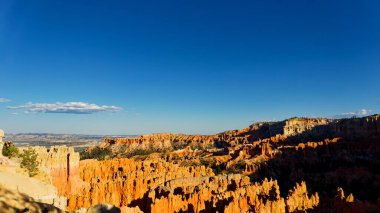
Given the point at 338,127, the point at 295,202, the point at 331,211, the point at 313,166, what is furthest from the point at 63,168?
the point at 338,127

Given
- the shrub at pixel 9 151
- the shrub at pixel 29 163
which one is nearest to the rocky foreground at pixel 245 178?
the shrub at pixel 29 163

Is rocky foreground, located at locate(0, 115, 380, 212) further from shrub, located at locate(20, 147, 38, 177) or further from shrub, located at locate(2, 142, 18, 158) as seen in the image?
shrub, located at locate(2, 142, 18, 158)

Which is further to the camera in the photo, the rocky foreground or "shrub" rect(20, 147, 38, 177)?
the rocky foreground

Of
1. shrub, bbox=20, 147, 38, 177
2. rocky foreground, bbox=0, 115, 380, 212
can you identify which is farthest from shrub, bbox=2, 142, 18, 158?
rocky foreground, bbox=0, 115, 380, 212

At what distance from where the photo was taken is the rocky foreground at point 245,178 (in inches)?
1925

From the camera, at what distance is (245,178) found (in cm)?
7262

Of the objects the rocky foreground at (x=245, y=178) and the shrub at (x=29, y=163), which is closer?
the shrub at (x=29, y=163)

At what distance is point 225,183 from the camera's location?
219ft

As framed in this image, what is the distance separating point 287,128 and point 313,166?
7214 centimetres

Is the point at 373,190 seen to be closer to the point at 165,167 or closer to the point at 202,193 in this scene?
the point at 202,193

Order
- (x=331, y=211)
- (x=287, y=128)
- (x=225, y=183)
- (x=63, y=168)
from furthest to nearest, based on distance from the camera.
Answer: (x=287, y=128) → (x=225, y=183) → (x=63, y=168) → (x=331, y=211)

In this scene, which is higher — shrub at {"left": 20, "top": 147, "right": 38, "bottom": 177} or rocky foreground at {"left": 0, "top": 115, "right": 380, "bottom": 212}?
shrub at {"left": 20, "top": 147, "right": 38, "bottom": 177}

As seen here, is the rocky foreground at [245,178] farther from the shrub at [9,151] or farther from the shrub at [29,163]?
the shrub at [9,151]

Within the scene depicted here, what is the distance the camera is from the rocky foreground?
48906mm
